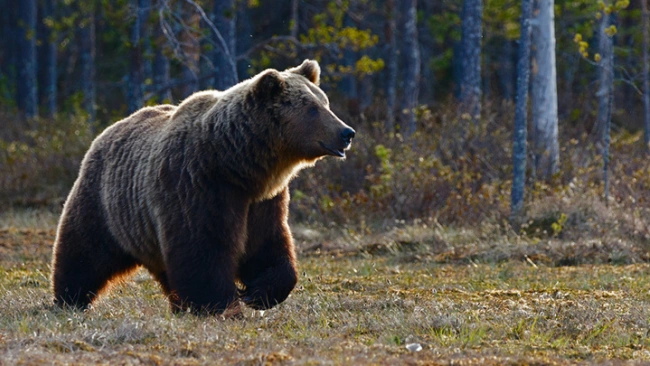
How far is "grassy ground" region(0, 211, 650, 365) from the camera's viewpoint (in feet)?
16.5

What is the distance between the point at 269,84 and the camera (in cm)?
653

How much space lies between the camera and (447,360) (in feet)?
16.0

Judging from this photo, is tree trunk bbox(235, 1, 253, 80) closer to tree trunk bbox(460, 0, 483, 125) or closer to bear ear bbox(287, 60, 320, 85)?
tree trunk bbox(460, 0, 483, 125)

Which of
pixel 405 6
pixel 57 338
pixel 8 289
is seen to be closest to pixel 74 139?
pixel 405 6

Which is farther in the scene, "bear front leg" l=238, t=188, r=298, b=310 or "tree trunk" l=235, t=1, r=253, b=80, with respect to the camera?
"tree trunk" l=235, t=1, r=253, b=80

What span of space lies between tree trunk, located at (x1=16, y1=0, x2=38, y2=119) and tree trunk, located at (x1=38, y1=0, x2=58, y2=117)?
23.2 inches

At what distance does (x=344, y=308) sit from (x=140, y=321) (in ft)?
5.29

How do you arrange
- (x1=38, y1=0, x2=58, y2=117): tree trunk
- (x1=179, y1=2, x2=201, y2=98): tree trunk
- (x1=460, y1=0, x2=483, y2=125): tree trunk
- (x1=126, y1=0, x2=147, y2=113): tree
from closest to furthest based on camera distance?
(x1=179, y1=2, x2=201, y2=98): tree trunk < (x1=126, y1=0, x2=147, y2=113): tree < (x1=460, y1=0, x2=483, y2=125): tree trunk < (x1=38, y1=0, x2=58, y2=117): tree trunk

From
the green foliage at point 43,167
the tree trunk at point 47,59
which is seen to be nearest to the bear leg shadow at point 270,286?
the green foliage at point 43,167

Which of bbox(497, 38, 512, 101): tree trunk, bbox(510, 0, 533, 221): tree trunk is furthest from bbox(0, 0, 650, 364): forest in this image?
bbox(497, 38, 512, 101): tree trunk

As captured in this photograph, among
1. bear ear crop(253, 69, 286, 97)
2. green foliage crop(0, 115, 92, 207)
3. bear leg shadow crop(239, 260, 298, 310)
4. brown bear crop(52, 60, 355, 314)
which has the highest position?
bear ear crop(253, 69, 286, 97)

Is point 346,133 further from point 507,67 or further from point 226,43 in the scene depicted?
point 507,67

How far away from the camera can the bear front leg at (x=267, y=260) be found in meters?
6.51

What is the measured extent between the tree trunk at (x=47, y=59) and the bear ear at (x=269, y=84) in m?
22.9
